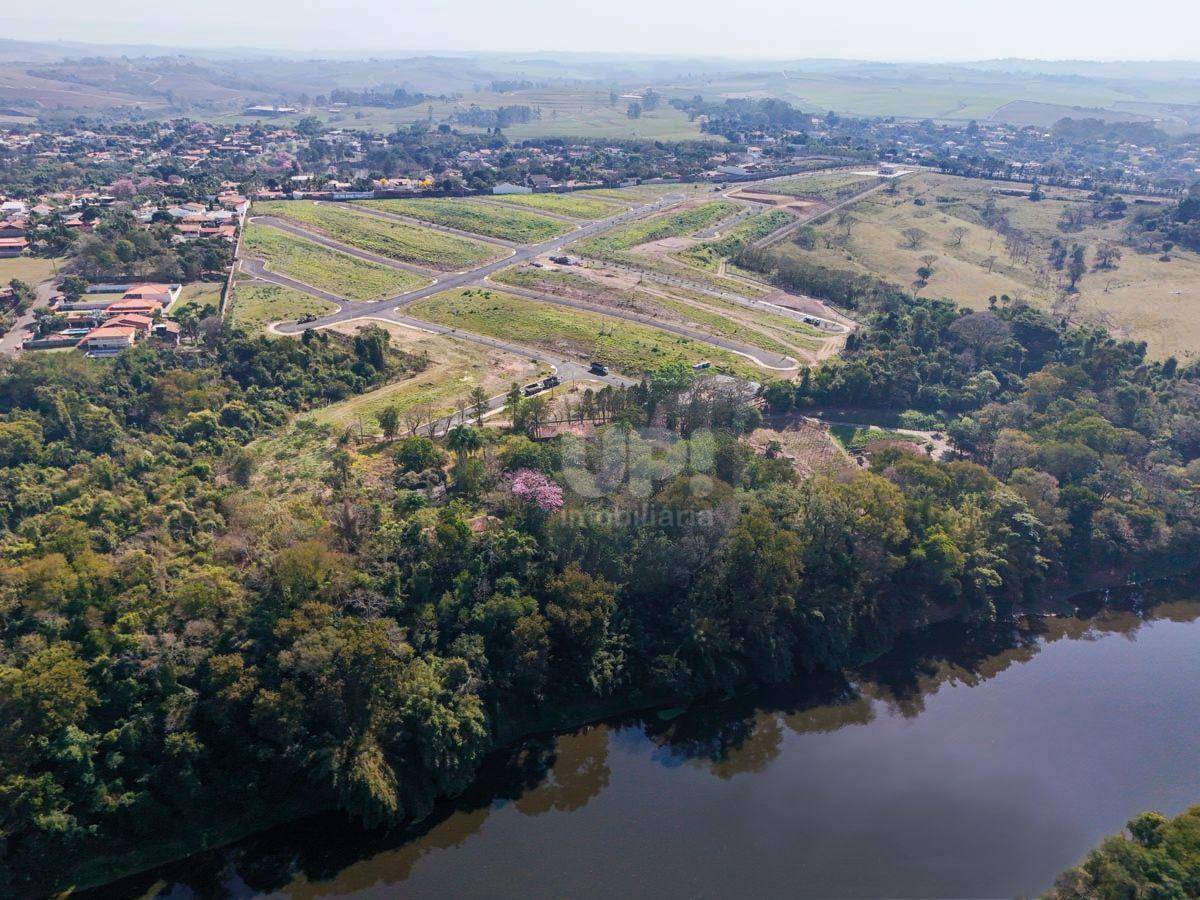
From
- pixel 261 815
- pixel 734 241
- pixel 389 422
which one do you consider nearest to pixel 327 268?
pixel 389 422

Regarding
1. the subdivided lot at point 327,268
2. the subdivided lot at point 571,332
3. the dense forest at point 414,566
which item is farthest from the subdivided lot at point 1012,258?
the subdivided lot at point 327,268

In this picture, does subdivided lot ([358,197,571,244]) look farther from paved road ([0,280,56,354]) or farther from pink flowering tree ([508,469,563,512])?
pink flowering tree ([508,469,563,512])

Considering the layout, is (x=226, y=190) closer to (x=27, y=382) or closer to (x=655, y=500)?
(x=27, y=382)

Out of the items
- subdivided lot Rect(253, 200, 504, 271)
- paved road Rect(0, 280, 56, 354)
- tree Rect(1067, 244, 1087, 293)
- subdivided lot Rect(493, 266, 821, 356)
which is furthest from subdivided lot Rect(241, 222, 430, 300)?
tree Rect(1067, 244, 1087, 293)

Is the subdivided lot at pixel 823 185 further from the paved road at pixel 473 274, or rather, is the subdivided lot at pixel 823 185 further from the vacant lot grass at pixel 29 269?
the vacant lot grass at pixel 29 269

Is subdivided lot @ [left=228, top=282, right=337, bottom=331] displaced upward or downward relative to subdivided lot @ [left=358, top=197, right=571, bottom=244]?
downward
